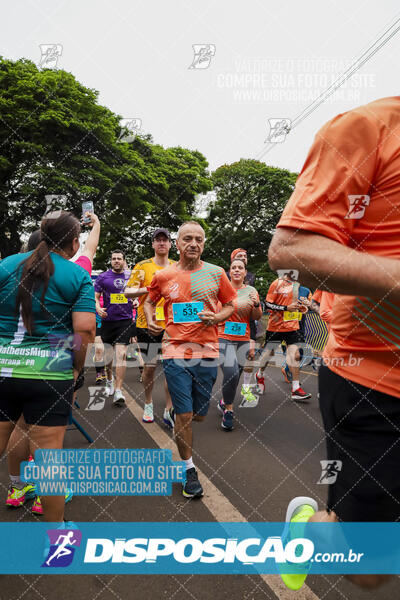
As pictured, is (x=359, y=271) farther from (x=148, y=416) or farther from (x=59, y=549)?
(x=148, y=416)

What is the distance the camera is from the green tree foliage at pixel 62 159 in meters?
15.5

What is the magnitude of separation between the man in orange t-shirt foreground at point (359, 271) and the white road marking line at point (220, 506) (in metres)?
0.86

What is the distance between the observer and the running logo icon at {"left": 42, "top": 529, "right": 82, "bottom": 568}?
212 centimetres

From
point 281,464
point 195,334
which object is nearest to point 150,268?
point 195,334

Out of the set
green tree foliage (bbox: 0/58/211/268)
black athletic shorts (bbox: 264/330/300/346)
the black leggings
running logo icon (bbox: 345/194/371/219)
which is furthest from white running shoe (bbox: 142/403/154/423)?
green tree foliage (bbox: 0/58/211/268)

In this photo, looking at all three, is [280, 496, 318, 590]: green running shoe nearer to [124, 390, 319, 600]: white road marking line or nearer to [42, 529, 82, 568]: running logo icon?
[124, 390, 319, 600]: white road marking line

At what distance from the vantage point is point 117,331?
21.2ft

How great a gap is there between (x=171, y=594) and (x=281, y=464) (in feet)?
5.99

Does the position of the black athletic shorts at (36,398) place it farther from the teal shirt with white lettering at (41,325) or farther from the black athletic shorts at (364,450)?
the black athletic shorts at (364,450)

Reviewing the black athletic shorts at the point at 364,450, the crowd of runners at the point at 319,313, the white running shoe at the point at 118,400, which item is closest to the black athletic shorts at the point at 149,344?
the crowd of runners at the point at 319,313

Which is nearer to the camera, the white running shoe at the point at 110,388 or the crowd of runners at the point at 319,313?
the crowd of runners at the point at 319,313

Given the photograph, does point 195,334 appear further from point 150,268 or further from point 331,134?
point 331,134

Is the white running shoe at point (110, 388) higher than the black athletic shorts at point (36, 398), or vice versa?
the black athletic shorts at point (36, 398)

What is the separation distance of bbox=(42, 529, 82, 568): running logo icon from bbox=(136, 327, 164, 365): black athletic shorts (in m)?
2.53
